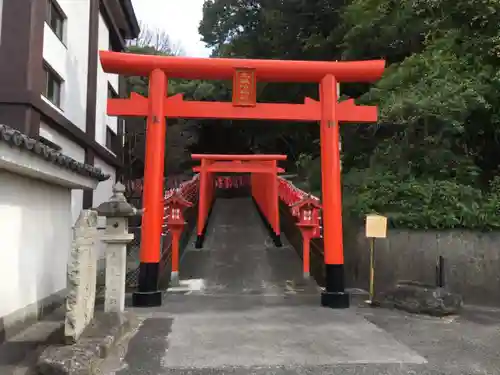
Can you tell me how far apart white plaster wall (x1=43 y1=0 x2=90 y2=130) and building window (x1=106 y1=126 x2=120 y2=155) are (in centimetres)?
387

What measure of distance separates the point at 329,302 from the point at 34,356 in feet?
17.3

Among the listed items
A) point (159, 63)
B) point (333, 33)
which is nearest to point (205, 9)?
point (333, 33)

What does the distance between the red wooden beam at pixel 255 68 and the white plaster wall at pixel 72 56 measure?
3502 mm

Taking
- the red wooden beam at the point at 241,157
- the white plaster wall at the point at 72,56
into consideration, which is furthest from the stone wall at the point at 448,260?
the white plaster wall at the point at 72,56

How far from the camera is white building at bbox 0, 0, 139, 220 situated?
900 centimetres

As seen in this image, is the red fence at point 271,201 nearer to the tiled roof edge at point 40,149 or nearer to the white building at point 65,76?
the white building at point 65,76

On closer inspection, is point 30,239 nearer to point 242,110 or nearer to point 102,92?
point 242,110

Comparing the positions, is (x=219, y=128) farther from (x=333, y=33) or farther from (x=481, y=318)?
(x=481, y=318)

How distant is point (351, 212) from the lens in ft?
34.9

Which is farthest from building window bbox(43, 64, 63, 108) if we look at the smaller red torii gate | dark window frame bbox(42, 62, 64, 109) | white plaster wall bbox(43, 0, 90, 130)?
the smaller red torii gate

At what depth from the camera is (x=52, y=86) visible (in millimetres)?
11484

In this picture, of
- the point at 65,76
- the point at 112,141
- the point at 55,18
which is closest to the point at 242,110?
the point at 65,76

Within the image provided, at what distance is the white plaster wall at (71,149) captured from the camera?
10.3 metres

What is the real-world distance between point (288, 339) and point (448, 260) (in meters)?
4.51
